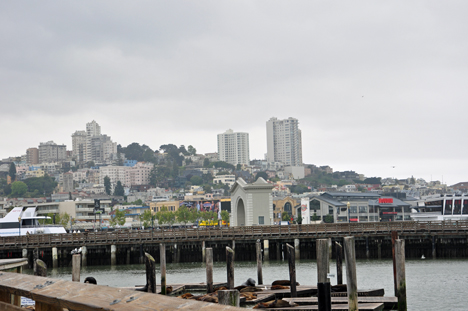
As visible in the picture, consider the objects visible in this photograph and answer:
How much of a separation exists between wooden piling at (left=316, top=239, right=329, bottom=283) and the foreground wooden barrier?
43.5 ft

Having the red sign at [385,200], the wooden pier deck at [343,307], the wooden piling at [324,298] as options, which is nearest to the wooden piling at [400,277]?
the wooden pier deck at [343,307]

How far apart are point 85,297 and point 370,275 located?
4277 centimetres

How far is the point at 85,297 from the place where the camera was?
500cm

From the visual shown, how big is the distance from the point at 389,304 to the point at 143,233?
41.0m

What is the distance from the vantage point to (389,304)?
26.3 m

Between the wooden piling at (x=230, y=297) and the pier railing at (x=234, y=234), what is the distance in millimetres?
49659

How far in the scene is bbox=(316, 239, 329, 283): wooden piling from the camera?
60.9 ft

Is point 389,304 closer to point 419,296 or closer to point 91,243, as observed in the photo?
point 419,296

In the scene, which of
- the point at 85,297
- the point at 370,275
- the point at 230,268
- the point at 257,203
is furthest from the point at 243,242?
the point at 85,297

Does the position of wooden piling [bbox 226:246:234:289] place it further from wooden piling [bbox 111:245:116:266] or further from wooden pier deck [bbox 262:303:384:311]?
wooden piling [bbox 111:245:116:266]

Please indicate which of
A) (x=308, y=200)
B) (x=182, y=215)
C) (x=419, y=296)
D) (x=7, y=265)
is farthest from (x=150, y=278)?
(x=182, y=215)

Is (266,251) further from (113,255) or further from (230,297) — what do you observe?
(230,297)

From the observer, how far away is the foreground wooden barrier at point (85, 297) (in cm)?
443

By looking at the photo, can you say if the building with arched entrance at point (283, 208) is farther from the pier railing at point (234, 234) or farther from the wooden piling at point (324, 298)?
the wooden piling at point (324, 298)
